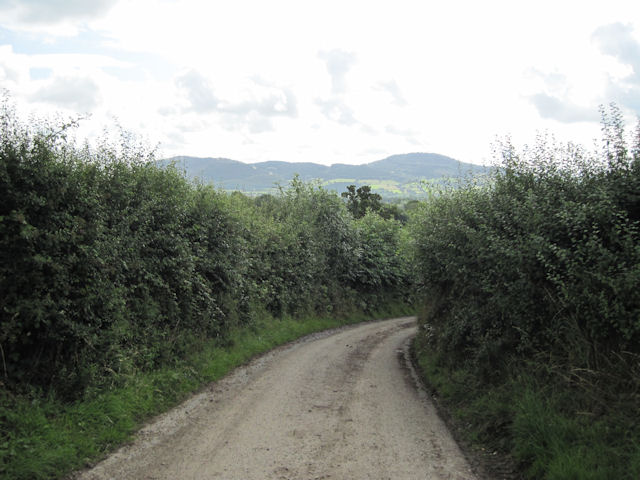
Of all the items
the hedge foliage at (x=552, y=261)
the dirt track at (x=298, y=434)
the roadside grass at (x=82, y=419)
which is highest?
the hedge foliage at (x=552, y=261)

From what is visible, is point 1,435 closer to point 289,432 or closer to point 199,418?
point 199,418

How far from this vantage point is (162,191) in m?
11.7

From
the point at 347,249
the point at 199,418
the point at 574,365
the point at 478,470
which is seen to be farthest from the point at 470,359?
the point at 347,249

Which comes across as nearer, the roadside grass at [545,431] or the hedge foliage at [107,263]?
the roadside grass at [545,431]

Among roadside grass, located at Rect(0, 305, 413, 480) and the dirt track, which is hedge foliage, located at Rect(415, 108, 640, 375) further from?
roadside grass, located at Rect(0, 305, 413, 480)

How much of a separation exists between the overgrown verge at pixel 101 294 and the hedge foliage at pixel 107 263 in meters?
0.02

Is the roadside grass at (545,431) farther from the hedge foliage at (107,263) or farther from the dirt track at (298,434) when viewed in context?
the hedge foliage at (107,263)

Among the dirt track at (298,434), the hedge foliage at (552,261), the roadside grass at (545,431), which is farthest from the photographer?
the hedge foliage at (552,261)

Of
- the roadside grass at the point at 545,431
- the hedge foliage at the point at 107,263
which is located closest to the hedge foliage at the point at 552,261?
the roadside grass at the point at 545,431

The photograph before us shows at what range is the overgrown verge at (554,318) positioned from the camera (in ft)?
18.2

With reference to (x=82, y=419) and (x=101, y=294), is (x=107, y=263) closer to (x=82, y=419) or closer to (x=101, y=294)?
(x=101, y=294)

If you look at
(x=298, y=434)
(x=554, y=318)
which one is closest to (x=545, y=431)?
(x=554, y=318)

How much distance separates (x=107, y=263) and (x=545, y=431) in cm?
740

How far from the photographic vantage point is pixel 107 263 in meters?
8.38
